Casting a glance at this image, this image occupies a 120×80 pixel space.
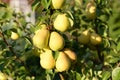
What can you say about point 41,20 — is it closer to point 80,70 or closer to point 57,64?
point 57,64

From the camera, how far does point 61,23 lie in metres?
2.02

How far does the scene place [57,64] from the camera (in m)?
2.04

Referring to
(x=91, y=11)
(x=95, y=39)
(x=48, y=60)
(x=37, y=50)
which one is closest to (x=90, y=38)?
(x=95, y=39)

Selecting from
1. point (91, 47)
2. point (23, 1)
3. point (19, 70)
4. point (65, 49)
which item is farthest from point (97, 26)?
point (23, 1)

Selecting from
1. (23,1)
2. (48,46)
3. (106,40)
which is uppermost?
(48,46)

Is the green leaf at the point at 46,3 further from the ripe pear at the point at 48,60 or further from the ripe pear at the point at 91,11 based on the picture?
the ripe pear at the point at 91,11

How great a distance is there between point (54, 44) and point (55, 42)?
0.01 meters

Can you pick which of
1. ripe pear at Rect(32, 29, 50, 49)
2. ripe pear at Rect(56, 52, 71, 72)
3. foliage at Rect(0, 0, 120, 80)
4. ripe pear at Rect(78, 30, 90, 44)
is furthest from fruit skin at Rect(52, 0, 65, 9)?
ripe pear at Rect(78, 30, 90, 44)

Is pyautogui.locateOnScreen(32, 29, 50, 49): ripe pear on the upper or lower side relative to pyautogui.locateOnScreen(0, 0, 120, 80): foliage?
upper

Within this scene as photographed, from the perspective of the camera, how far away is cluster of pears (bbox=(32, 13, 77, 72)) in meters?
2.00

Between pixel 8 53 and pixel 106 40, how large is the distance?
31.6 inches

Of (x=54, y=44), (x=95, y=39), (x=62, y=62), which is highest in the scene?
(x=54, y=44)

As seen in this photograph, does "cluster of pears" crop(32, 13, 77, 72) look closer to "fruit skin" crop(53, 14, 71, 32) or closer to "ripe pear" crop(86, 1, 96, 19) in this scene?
"fruit skin" crop(53, 14, 71, 32)

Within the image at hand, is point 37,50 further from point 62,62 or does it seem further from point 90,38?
point 90,38
